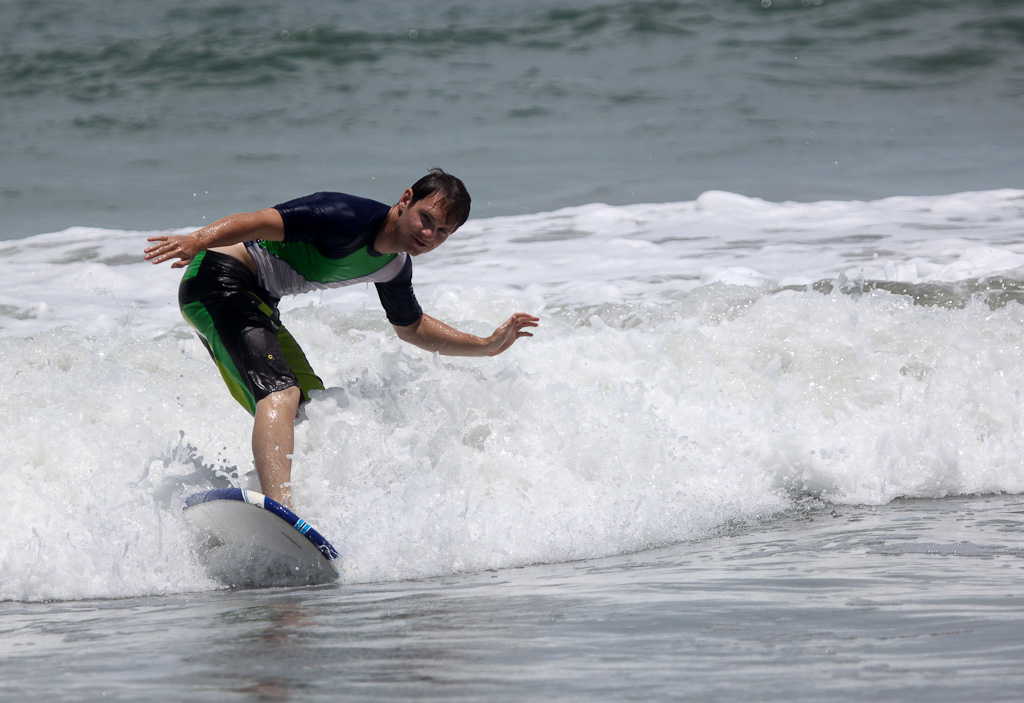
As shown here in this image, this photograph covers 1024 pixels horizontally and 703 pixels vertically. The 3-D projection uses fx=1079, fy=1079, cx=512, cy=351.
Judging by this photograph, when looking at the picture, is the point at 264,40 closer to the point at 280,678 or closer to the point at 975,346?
the point at 975,346

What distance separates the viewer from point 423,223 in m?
4.23

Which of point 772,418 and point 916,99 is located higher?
point 916,99

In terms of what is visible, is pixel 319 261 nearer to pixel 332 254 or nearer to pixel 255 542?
pixel 332 254

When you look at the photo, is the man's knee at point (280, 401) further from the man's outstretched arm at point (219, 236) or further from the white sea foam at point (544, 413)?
the man's outstretched arm at point (219, 236)

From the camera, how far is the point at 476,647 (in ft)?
8.96

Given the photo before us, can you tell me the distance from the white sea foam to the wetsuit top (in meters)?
Answer: 0.46

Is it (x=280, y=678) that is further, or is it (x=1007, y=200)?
(x=1007, y=200)

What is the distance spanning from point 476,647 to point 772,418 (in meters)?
3.25

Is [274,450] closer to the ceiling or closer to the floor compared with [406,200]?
closer to the floor

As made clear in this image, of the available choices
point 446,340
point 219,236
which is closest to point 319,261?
point 219,236

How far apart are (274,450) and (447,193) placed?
46.7 inches

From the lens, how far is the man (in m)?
4.01

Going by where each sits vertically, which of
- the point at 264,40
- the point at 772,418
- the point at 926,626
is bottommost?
the point at 772,418

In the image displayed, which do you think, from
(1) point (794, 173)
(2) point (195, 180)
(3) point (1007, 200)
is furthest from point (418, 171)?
(3) point (1007, 200)
